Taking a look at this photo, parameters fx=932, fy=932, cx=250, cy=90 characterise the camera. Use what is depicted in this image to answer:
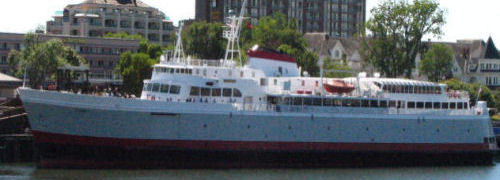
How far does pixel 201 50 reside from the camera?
321 ft

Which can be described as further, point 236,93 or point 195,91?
point 236,93

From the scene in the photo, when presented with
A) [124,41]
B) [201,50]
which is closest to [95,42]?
[124,41]

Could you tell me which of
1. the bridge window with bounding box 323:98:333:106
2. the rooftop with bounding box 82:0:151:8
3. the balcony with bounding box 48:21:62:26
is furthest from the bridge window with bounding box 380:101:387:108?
the balcony with bounding box 48:21:62:26

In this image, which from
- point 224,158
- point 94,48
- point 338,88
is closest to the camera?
point 224,158

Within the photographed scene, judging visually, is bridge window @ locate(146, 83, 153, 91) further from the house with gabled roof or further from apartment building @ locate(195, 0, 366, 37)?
apartment building @ locate(195, 0, 366, 37)

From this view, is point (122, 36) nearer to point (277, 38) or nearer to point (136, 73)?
point (277, 38)

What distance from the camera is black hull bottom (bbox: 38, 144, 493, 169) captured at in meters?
51.5

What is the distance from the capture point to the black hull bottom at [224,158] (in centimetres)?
5153

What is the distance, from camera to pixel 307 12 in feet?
433

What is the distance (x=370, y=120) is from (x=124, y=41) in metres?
50.1

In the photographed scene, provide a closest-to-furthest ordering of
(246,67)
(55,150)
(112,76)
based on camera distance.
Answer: (55,150) → (246,67) → (112,76)

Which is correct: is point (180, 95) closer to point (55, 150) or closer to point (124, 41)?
point (55, 150)

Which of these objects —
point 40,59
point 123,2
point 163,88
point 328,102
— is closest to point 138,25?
point 123,2

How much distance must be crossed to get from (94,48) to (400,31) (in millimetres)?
34191
